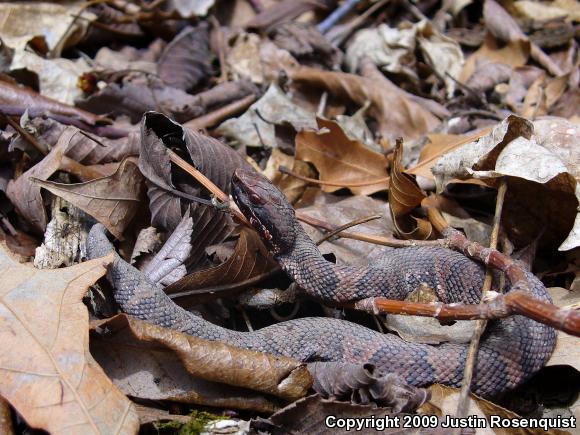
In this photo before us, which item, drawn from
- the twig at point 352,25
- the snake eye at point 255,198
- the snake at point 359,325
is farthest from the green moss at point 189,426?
the twig at point 352,25

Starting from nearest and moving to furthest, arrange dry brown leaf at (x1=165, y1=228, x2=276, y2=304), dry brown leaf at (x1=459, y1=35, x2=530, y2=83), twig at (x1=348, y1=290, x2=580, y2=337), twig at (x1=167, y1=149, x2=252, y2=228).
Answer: twig at (x1=348, y1=290, x2=580, y2=337), dry brown leaf at (x1=165, y1=228, x2=276, y2=304), twig at (x1=167, y1=149, x2=252, y2=228), dry brown leaf at (x1=459, y1=35, x2=530, y2=83)

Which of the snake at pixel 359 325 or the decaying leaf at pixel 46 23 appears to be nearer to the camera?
the snake at pixel 359 325

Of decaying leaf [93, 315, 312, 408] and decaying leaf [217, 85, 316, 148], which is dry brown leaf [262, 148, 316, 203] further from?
decaying leaf [93, 315, 312, 408]

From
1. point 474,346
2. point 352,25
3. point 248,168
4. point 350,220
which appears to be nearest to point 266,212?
point 248,168

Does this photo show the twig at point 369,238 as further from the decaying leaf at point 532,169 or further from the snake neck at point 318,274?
the decaying leaf at point 532,169

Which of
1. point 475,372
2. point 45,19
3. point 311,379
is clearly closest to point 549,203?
point 475,372

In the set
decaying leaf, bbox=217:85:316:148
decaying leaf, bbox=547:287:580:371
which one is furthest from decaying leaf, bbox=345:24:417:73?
decaying leaf, bbox=547:287:580:371

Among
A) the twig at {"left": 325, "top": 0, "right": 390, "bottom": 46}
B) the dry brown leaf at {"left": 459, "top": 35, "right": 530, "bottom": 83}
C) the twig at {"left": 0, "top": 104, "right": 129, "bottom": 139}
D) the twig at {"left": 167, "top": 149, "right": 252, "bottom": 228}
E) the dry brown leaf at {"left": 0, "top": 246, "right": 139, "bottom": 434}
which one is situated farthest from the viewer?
the twig at {"left": 325, "top": 0, "right": 390, "bottom": 46}
